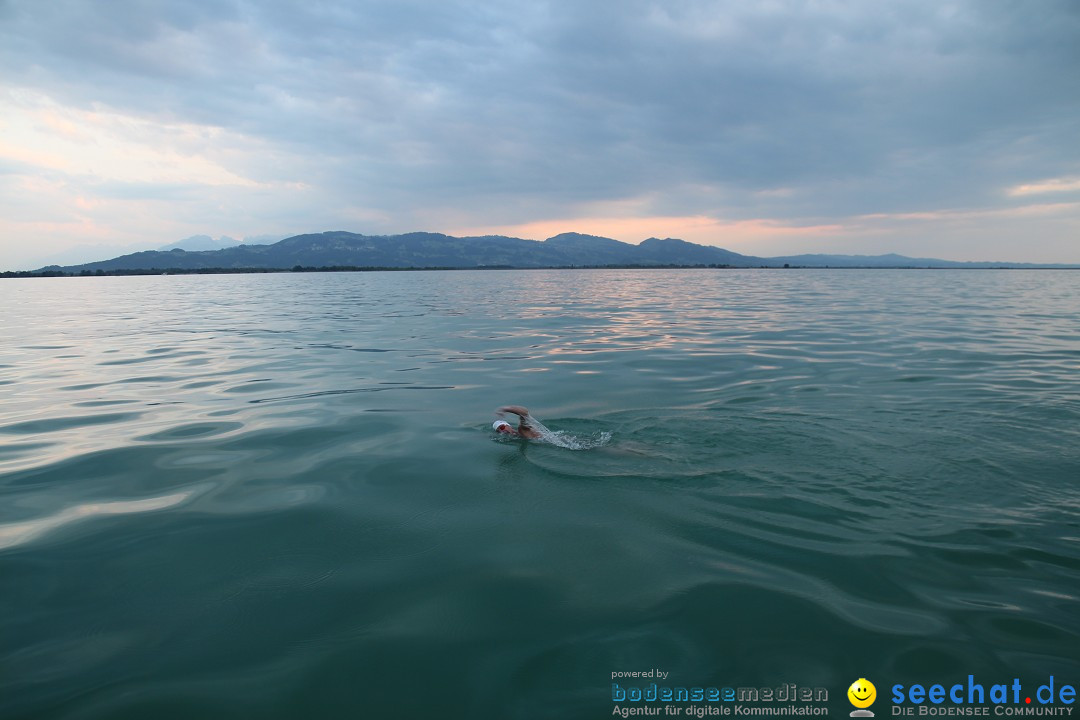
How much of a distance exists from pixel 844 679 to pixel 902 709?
1.15ft

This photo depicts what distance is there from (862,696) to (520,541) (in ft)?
10.7

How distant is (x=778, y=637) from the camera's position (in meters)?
4.32

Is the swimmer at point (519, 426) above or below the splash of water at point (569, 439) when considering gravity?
above

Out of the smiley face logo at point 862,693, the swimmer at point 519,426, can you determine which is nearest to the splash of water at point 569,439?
the swimmer at point 519,426

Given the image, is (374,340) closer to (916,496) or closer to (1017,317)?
(916,496)

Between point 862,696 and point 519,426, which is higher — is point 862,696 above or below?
below

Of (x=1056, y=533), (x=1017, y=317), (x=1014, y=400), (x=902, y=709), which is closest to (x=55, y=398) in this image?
(x=902, y=709)

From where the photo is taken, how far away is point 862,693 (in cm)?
382

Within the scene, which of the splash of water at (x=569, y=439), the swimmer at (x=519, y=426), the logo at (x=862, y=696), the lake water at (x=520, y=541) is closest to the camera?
the logo at (x=862, y=696)

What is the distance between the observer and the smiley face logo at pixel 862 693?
12.3 ft

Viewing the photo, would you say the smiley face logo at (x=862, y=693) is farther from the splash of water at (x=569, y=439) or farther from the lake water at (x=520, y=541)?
the splash of water at (x=569, y=439)

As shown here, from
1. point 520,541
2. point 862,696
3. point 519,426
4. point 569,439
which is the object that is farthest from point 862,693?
point 519,426

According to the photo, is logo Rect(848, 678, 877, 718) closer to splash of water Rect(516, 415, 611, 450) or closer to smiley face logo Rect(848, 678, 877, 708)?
smiley face logo Rect(848, 678, 877, 708)

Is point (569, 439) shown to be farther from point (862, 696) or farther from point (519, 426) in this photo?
point (862, 696)
